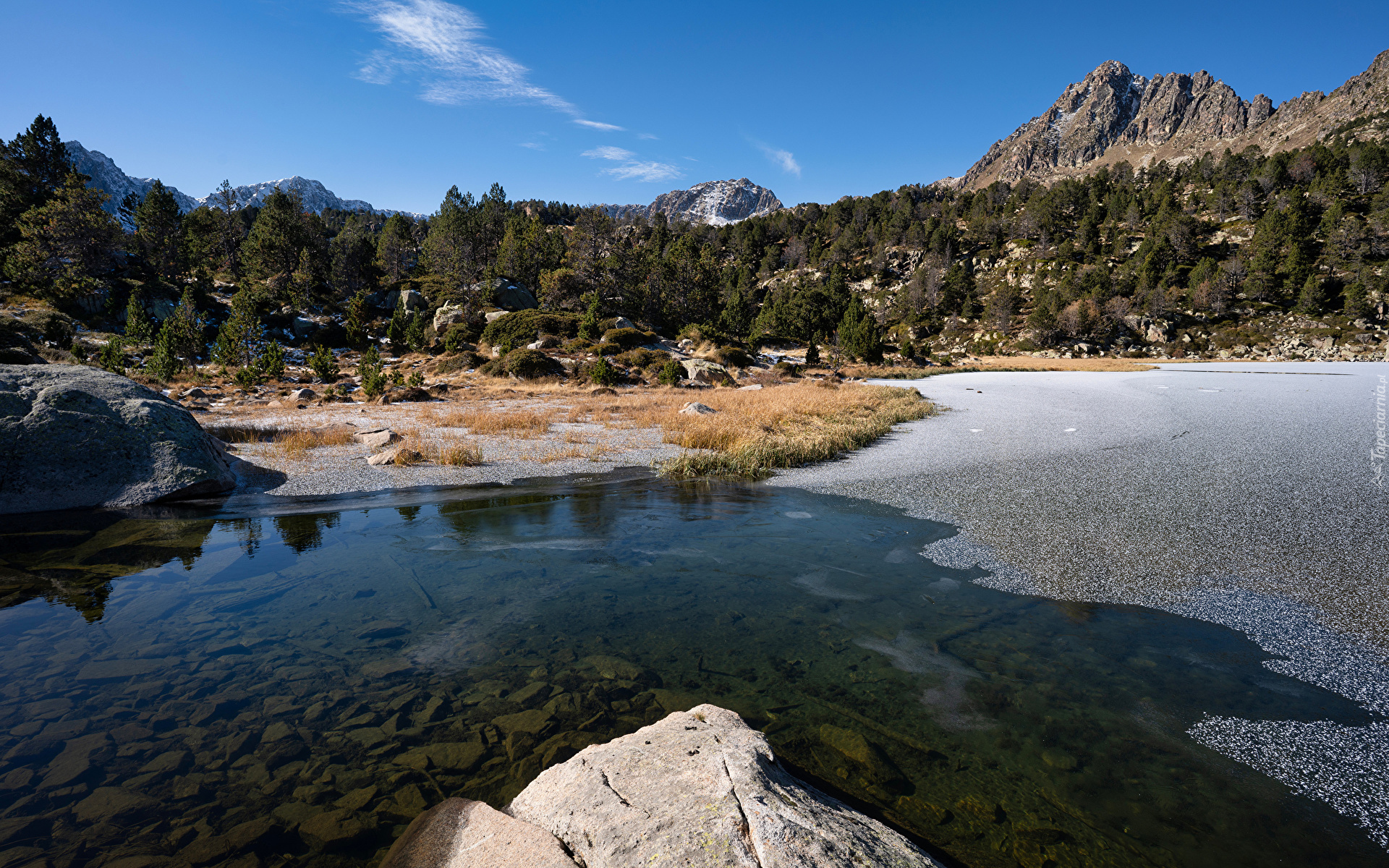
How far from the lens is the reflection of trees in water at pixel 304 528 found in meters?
9.48

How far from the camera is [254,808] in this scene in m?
3.88

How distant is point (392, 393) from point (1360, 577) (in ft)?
116

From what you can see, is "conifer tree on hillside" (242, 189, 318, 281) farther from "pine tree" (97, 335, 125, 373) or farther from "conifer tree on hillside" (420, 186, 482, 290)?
"pine tree" (97, 335, 125, 373)

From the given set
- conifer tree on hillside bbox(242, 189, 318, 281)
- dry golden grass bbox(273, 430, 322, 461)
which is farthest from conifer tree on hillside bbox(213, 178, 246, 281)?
dry golden grass bbox(273, 430, 322, 461)

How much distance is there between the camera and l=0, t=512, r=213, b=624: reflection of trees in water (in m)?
7.36

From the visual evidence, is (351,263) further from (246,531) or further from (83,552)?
(83,552)

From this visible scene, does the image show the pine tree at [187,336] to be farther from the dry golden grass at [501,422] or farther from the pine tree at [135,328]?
the dry golden grass at [501,422]

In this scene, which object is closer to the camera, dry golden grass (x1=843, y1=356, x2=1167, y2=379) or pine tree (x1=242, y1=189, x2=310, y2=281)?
dry golden grass (x1=843, y1=356, x2=1167, y2=379)

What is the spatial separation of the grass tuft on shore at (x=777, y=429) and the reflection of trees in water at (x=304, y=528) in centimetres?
765

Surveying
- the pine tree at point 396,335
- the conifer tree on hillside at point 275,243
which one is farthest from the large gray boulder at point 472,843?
the conifer tree on hillside at point 275,243

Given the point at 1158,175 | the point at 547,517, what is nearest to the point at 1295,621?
the point at 547,517

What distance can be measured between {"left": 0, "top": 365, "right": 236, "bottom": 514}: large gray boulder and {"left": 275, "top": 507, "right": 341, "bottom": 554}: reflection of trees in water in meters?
3.37

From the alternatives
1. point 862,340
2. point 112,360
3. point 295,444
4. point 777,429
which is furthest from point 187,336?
point 862,340

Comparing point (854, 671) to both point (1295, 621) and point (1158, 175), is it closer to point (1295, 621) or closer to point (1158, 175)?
point (1295, 621)
